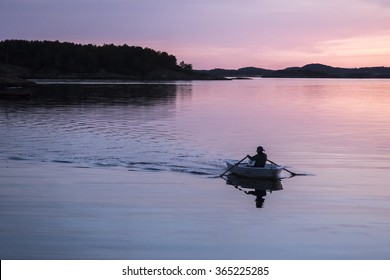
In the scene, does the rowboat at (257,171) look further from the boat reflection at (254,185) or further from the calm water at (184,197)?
the calm water at (184,197)

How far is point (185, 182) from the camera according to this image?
2803 centimetres

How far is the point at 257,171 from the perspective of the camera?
91.1ft

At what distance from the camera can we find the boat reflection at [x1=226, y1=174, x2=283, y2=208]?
26117 mm

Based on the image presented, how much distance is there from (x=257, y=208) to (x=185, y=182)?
18.9 ft

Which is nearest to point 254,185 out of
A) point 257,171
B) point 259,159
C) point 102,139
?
point 257,171

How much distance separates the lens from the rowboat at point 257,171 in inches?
1081

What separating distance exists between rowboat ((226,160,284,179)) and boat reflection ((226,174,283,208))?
0.27 meters

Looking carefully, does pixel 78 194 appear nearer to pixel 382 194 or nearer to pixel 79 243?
pixel 79 243

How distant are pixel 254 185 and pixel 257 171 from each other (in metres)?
0.68

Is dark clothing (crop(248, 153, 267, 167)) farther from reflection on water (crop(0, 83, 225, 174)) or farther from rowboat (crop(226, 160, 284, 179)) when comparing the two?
reflection on water (crop(0, 83, 225, 174))

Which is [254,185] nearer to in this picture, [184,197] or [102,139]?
[184,197]

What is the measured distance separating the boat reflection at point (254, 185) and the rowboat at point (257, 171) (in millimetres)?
267

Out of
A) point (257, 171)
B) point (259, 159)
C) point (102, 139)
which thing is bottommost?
point (102, 139)
